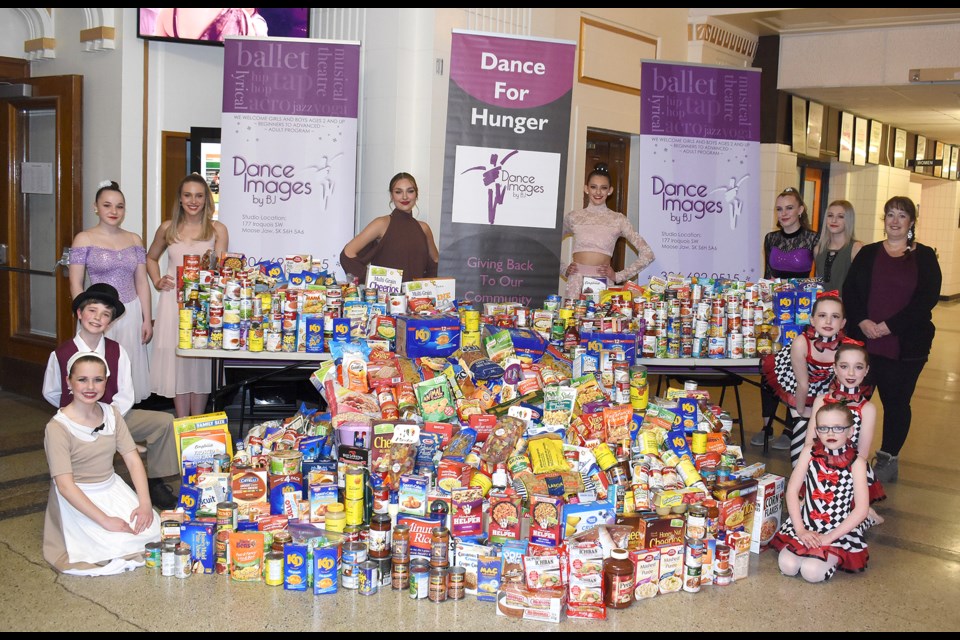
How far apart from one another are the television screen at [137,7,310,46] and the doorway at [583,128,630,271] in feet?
8.43

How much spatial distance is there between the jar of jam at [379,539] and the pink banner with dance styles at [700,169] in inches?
130

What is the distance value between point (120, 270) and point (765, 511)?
3.42 meters

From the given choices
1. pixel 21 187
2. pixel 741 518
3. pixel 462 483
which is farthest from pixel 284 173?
pixel 741 518

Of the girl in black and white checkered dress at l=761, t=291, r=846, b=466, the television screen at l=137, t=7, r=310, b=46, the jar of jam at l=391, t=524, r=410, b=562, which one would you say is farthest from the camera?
the television screen at l=137, t=7, r=310, b=46

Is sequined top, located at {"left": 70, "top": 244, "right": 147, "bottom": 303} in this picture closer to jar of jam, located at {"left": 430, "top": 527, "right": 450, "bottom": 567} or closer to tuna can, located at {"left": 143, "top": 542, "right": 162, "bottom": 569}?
tuna can, located at {"left": 143, "top": 542, "right": 162, "bottom": 569}

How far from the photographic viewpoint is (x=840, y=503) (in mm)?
3822

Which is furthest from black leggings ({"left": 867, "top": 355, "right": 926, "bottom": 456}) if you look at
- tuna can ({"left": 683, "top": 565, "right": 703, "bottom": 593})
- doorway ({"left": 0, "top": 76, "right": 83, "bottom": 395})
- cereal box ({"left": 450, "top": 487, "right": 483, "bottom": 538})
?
doorway ({"left": 0, "top": 76, "right": 83, "bottom": 395})

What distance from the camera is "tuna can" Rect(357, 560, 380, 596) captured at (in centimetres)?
344

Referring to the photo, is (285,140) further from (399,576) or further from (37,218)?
(399,576)

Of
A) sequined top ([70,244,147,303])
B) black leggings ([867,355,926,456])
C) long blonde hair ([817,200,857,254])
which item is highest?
long blonde hair ([817,200,857,254])

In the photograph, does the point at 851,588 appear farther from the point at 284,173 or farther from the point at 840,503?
the point at 284,173

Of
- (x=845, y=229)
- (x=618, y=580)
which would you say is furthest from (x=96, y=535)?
(x=845, y=229)

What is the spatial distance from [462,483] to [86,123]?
4217mm

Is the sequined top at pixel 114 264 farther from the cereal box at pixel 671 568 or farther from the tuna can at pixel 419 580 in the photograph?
the cereal box at pixel 671 568
